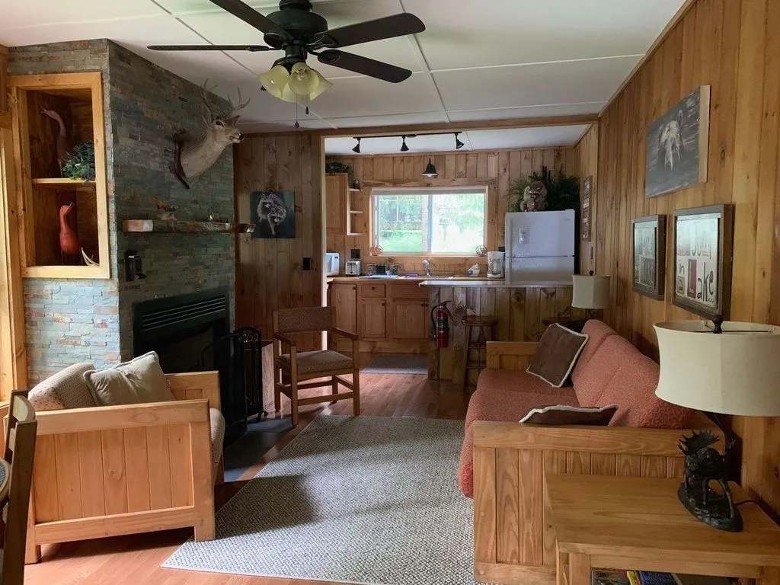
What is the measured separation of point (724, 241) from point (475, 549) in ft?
4.85

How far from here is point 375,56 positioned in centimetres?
328

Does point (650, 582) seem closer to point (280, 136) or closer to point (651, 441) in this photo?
point (651, 441)

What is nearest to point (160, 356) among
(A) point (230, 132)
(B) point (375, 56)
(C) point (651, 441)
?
(A) point (230, 132)

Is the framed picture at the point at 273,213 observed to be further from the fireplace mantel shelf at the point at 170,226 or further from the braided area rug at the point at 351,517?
the braided area rug at the point at 351,517

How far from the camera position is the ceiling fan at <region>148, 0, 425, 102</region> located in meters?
2.13

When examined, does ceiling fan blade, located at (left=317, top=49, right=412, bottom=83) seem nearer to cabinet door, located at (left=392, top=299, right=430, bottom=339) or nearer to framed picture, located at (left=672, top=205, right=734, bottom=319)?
framed picture, located at (left=672, top=205, right=734, bottom=319)

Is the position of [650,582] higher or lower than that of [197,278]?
lower

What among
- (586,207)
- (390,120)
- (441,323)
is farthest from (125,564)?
(586,207)

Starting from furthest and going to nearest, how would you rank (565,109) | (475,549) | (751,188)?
(565,109) → (475,549) → (751,188)

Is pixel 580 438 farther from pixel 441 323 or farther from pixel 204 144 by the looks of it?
pixel 441 323

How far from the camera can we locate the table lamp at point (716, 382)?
1347mm

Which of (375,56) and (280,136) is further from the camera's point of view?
(280,136)

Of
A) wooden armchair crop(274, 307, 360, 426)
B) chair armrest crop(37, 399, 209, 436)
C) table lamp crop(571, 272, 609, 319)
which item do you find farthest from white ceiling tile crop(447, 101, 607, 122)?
chair armrest crop(37, 399, 209, 436)

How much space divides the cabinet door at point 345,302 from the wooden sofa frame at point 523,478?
4.75m
